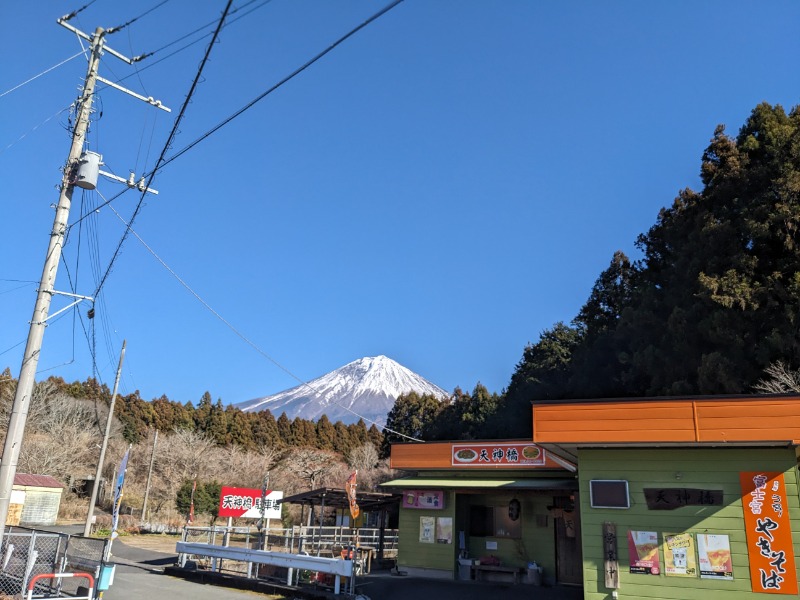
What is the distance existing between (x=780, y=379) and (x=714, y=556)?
387 inches

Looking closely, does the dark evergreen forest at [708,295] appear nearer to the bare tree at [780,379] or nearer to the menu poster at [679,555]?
the bare tree at [780,379]

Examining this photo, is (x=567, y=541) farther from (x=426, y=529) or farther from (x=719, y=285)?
(x=719, y=285)

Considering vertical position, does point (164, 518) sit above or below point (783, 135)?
below

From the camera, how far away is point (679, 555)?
955 centimetres

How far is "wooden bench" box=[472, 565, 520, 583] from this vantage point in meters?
14.8

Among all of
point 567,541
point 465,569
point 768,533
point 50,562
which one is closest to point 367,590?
point 465,569

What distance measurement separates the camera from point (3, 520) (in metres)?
8.44

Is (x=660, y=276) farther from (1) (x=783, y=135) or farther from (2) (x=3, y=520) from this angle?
(2) (x=3, y=520)

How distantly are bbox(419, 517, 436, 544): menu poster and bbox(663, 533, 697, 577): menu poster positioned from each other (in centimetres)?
752

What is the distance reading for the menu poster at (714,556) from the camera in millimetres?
9250

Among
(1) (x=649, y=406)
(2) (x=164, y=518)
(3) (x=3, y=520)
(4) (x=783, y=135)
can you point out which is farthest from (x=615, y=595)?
(2) (x=164, y=518)

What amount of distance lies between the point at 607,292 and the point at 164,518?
32.3m

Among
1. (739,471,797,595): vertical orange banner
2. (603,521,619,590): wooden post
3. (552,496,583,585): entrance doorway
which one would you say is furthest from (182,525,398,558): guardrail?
(739,471,797,595): vertical orange banner

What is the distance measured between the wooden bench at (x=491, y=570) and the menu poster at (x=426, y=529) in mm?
1388
